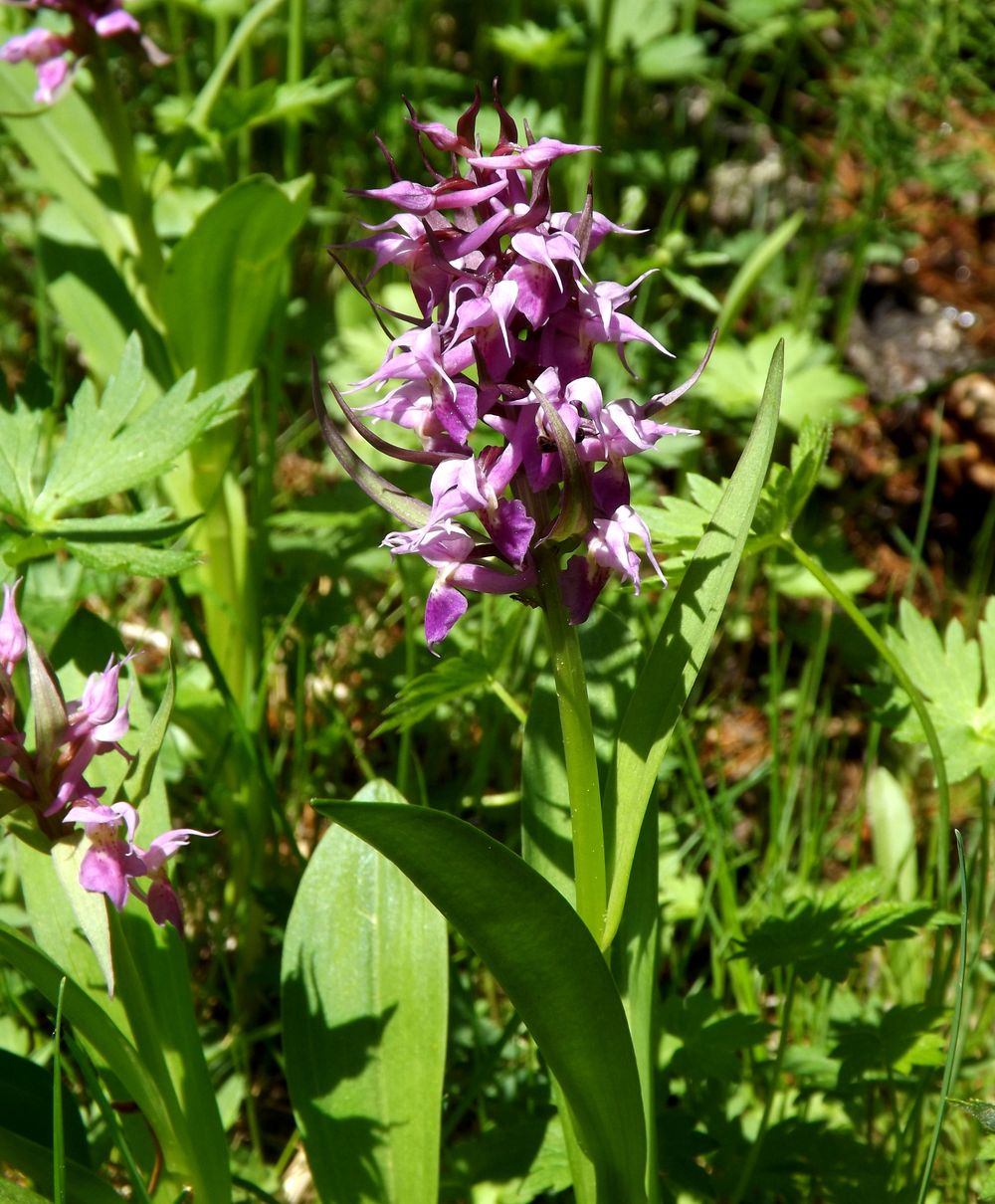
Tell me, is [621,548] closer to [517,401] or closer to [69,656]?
[517,401]

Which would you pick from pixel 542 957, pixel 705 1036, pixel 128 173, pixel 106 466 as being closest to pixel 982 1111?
pixel 542 957

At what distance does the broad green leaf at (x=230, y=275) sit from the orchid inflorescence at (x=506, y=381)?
1.01 m

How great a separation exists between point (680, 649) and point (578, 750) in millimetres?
120

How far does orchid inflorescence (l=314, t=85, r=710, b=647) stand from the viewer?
90 centimetres

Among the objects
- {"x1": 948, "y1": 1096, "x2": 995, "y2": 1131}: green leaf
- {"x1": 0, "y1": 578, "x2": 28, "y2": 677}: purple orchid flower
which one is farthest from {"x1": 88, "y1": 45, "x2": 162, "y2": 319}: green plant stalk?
{"x1": 948, "y1": 1096, "x2": 995, "y2": 1131}: green leaf

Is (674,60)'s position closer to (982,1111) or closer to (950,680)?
(950,680)

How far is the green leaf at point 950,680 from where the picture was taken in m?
1.40

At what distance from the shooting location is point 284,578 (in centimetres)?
223

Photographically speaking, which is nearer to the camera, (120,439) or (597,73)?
(120,439)

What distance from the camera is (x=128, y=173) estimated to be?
1946 mm

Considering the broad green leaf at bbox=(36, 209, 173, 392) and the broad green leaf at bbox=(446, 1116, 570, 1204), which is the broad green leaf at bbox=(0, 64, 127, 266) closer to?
the broad green leaf at bbox=(36, 209, 173, 392)

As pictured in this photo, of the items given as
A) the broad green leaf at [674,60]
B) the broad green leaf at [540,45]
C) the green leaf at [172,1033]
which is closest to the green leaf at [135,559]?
the green leaf at [172,1033]

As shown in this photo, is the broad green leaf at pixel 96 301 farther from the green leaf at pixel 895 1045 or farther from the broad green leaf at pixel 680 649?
the green leaf at pixel 895 1045

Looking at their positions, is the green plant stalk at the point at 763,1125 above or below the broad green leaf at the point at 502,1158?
above
